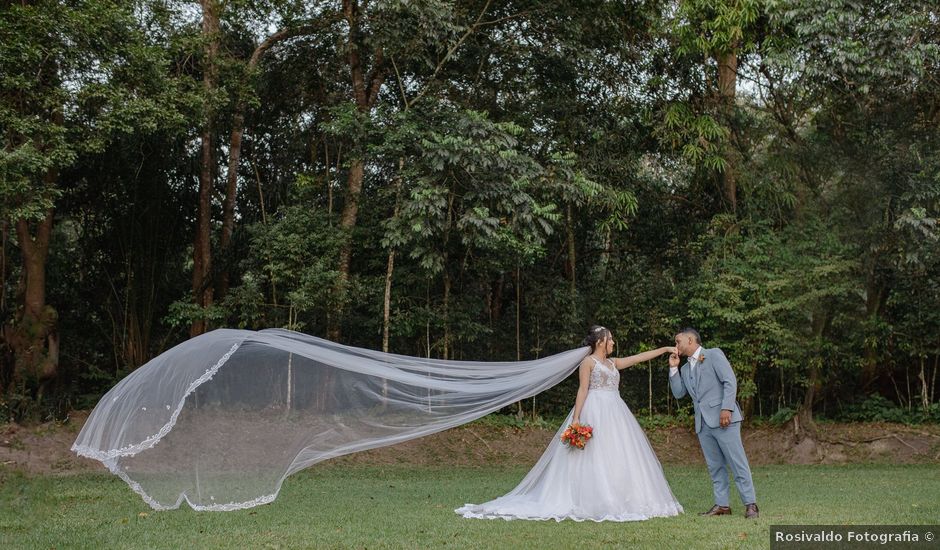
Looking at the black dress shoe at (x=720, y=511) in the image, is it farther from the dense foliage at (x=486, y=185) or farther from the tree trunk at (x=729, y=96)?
the tree trunk at (x=729, y=96)

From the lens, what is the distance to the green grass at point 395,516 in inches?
268

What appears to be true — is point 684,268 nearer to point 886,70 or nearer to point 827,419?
point 827,419

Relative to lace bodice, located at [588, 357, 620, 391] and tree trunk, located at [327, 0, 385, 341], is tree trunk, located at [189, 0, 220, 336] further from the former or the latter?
lace bodice, located at [588, 357, 620, 391]

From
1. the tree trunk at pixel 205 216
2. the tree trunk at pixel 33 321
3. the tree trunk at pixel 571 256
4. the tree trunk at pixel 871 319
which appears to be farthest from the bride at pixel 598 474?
the tree trunk at pixel 33 321

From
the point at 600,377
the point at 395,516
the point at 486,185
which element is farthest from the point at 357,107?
the point at 395,516

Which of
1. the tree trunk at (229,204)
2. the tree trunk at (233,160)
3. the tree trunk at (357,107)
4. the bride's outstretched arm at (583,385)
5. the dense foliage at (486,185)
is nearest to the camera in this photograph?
the bride's outstretched arm at (583,385)

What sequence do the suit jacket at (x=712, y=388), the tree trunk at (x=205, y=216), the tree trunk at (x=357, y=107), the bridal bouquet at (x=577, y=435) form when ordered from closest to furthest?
the suit jacket at (x=712, y=388) → the bridal bouquet at (x=577, y=435) → the tree trunk at (x=357, y=107) → the tree trunk at (x=205, y=216)

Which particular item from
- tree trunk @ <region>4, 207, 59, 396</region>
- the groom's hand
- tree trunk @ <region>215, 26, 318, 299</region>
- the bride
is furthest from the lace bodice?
tree trunk @ <region>4, 207, 59, 396</region>

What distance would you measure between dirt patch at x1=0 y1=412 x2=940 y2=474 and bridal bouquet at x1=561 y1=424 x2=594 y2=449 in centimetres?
688

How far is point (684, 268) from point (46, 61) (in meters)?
12.5

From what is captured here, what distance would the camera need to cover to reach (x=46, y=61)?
12.5 m

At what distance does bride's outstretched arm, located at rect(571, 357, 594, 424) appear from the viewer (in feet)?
27.3

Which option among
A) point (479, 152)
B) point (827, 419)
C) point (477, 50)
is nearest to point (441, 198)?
point (479, 152)

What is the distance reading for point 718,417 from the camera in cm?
791
